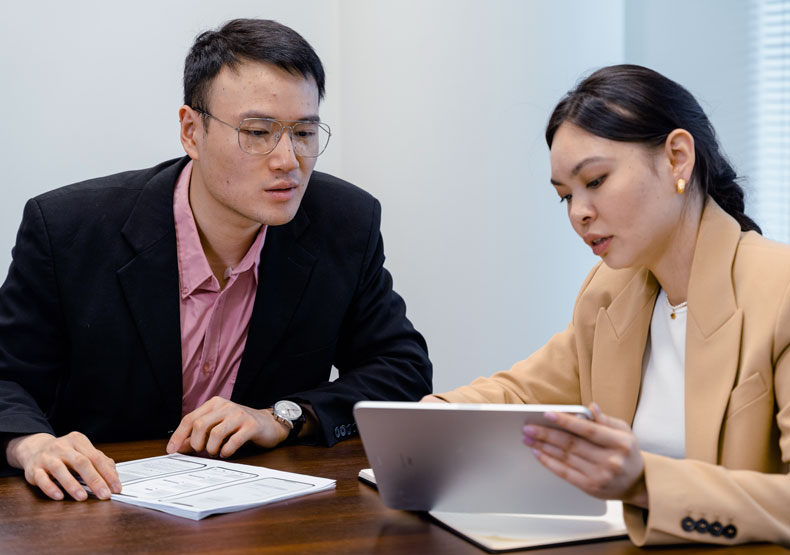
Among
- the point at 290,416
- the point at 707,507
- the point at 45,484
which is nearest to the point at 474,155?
the point at 290,416

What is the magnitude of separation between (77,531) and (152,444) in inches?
24.6

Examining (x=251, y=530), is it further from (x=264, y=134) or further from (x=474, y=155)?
(x=474, y=155)

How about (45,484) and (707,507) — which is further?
(45,484)

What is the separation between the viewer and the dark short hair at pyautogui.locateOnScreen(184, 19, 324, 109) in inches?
86.4

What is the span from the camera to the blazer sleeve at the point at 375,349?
7.29 ft

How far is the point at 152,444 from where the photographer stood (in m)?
2.01

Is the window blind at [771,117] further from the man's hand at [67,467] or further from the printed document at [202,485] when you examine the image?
the man's hand at [67,467]

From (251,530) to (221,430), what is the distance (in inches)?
20.3

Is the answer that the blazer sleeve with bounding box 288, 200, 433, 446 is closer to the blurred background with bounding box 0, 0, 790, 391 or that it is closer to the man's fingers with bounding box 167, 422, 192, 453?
the man's fingers with bounding box 167, 422, 192, 453

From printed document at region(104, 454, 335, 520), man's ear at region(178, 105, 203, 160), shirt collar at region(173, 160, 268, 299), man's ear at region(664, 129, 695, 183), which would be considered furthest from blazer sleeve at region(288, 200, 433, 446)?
man's ear at region(664, 129, 695, 183)

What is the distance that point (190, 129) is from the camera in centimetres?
234

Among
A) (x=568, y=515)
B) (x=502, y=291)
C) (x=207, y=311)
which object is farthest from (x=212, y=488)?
(x=502, y=291)

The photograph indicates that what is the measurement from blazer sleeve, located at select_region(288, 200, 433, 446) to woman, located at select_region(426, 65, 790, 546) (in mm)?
345

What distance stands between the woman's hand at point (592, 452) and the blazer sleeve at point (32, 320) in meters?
1.28
